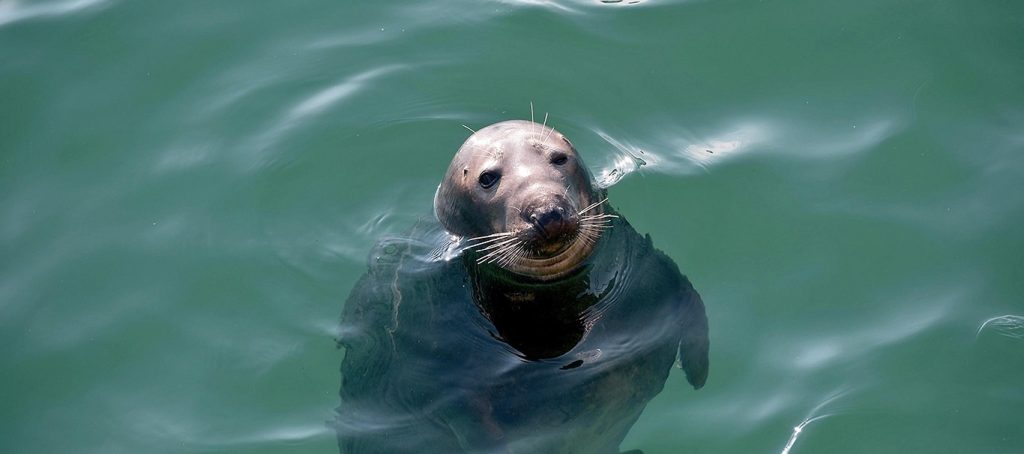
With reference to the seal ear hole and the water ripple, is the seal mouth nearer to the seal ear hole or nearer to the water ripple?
the seal ear hole

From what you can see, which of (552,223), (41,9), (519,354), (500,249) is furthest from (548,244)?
(41,9)

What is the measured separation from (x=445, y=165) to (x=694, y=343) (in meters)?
2.93

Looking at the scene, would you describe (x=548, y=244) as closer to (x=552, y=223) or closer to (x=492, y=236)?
(x=552, y=223)

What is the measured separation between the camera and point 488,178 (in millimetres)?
6848

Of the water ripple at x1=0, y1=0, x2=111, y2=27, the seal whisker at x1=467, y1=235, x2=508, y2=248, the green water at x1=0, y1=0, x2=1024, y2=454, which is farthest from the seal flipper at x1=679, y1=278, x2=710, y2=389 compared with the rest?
the water ripple at x1=0, y1=0, x2=111, y2=27

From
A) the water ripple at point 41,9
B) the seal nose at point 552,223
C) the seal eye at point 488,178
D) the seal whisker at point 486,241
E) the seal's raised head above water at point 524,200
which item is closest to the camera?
the seal nose at point 552,223

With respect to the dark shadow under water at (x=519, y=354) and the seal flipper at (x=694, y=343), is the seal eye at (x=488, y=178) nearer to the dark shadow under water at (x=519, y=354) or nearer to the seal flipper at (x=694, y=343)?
the dark shadow under water at (x=519, y=354)

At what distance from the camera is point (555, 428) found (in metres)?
6.31

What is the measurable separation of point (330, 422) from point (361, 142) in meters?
2.65

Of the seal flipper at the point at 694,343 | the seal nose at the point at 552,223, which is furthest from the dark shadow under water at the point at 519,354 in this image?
the seal nose at the point at 552,223

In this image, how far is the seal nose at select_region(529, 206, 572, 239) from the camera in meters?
5.96

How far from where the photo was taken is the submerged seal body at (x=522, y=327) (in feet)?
20.6

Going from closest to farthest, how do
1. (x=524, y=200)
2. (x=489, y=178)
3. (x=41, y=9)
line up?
1. (x=524, y=200)
2. (x=489, y=178)
3. (x=41, y=9)

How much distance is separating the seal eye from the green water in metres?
1.31
